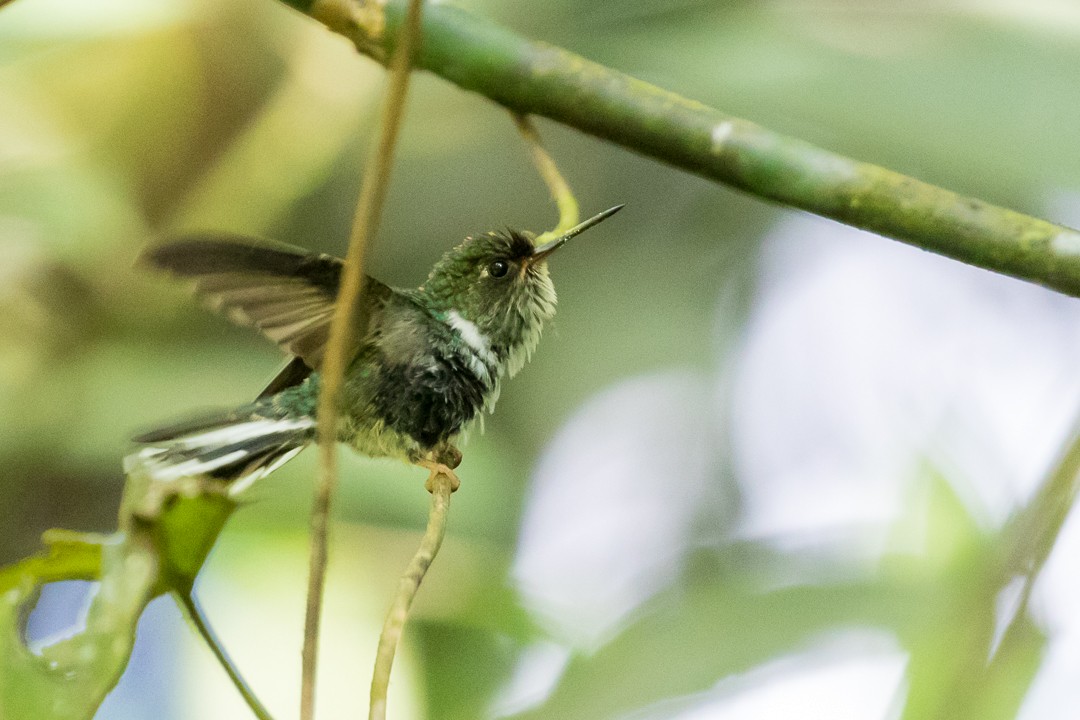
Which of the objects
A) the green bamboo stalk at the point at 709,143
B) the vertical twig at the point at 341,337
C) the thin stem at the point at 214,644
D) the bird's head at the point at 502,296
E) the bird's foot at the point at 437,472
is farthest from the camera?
the bird's head at the point at 502,296

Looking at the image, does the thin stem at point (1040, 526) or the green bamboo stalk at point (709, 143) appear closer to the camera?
the green bamboo stalk at point (709, 143)

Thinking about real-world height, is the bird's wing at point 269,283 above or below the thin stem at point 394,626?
above

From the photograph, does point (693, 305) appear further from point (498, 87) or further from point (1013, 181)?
point (498, 87)

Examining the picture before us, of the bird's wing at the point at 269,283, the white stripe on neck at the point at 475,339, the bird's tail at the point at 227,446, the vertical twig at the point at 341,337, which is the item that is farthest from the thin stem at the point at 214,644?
the white stripe on neck at the point at 475,339

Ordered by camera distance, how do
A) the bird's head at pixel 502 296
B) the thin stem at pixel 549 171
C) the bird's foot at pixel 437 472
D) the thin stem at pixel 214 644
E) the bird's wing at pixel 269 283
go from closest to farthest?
1. the thin stem at pixel 214 644
2. the thin stem at pixel 549 171
3. the bird's wing at pixel 269 283
4. the bird's foot at pixel 437 472
5. the bird's head at pixel 502 296

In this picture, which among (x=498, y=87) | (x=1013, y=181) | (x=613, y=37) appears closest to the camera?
(x=498, y=87)

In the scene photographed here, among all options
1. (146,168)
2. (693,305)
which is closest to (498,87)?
(146,168)

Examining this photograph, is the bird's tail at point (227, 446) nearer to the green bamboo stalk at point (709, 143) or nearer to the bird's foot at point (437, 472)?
the bird's foot at point (437, 472)
